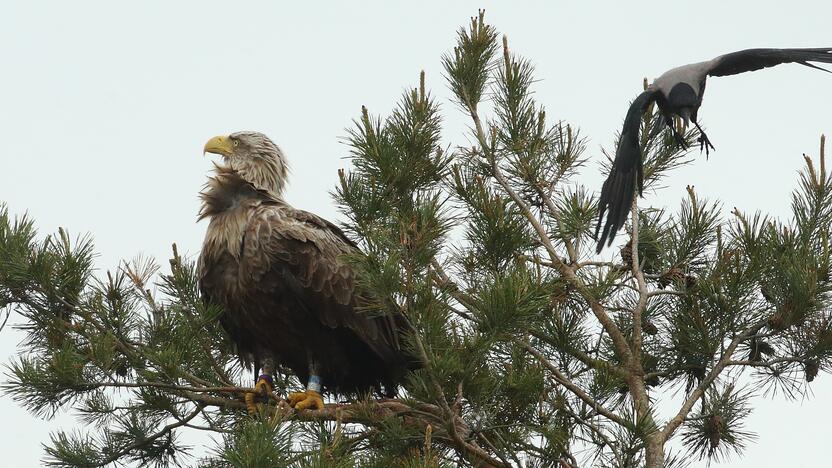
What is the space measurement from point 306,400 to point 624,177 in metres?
1.91

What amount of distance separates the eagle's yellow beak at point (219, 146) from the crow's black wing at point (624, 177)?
2239 mm

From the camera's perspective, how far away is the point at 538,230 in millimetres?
5172

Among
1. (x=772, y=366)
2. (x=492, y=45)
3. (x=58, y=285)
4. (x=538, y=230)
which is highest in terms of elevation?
(x=492, y=45)

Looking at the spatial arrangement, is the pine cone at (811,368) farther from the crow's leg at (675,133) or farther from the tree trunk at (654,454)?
the crow's leg at (675,133)

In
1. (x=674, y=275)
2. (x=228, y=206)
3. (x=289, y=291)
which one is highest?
(x=228, y=206)

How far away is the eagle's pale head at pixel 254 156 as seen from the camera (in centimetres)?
618

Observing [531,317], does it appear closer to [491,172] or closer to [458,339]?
[458,339]

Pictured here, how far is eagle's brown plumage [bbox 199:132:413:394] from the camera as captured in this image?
17.4 ft

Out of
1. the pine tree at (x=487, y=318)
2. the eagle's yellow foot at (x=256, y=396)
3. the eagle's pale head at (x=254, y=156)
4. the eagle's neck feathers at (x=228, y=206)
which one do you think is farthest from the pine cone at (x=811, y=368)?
the eagle's pale head at (x=254, y=156)

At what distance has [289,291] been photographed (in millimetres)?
5328

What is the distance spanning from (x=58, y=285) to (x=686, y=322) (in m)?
2.73

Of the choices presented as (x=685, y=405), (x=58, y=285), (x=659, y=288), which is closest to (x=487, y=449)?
(x=685, y=405)

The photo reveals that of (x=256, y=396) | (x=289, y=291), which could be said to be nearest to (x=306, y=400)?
(x=256, y=396)

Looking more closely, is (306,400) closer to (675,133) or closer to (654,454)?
(654,454)
